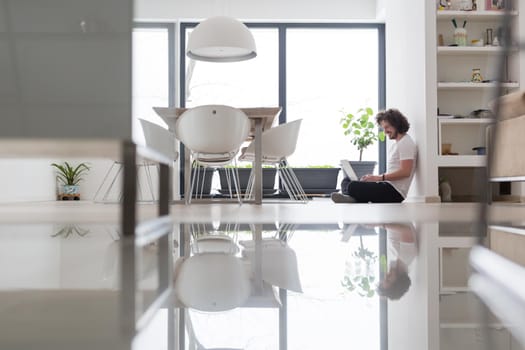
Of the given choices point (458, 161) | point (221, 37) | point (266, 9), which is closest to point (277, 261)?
point (221, 37)

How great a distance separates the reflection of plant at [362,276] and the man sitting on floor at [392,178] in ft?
10.1

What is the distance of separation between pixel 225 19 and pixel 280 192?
8.07ft

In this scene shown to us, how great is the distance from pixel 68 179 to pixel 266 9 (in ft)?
9.37

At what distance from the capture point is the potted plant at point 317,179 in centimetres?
591

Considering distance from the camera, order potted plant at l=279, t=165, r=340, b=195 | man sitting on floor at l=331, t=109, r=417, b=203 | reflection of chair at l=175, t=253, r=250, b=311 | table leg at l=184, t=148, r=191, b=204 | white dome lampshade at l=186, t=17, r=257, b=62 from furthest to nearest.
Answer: potted plant at l=279, t=165, r=340, b=195, man sitting on floor at l=331, t=109, r=417, b=203, table leg at l=184, t=148, r=191, b=204, white dome lampshade at l=186, t=17, r=257, b=62, reflection of chair at l=175, t=253, r=250, b=311

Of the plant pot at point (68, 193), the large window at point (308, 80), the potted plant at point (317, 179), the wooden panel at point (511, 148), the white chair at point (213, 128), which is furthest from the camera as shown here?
the large window at point (308, 80)

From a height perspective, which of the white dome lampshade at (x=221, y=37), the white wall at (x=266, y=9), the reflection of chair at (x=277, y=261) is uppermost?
the white wall at (x=266, y=9)

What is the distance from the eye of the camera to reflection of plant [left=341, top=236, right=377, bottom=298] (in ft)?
1.50

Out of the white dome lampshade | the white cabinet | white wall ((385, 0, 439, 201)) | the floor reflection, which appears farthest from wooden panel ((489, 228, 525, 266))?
the white cabinet

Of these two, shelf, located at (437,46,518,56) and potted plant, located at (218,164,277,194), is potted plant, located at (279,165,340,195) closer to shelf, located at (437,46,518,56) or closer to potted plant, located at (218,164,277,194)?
potted plant, located at (218,164,277,194)

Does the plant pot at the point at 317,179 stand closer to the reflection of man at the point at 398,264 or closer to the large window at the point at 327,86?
the large window at the point at 327,86

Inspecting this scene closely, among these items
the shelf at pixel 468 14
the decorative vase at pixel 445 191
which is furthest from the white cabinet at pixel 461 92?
the decorative vase at pixel 445 191

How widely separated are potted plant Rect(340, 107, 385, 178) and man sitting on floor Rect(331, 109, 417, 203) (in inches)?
67.1

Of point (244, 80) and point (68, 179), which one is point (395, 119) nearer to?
point (244, 80)
